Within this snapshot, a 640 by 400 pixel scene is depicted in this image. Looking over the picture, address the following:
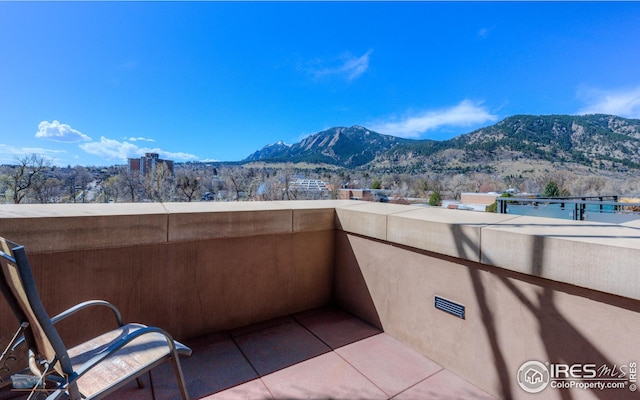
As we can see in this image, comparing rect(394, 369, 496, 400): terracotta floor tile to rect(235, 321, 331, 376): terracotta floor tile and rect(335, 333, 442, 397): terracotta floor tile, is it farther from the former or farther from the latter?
rect(235, 321, 331, 376): terracotta floor tile

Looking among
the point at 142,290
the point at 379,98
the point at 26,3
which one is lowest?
the point at 142,290

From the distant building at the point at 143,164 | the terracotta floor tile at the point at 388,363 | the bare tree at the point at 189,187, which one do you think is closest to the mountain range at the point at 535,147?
the bare tree at the point at 189,187

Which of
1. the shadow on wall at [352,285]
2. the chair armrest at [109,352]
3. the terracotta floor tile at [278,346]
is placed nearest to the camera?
the chair armrest at [109,352]

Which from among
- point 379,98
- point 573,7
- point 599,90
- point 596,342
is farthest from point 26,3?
point 379,98

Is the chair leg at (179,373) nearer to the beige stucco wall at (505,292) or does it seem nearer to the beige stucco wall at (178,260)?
the beige stucco wall at (178,260)

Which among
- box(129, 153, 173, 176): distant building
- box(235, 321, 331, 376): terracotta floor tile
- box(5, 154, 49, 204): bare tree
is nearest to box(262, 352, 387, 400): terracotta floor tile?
box(235, 321, 331, 376): terracotta floor tile

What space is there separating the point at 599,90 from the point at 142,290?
147 feet

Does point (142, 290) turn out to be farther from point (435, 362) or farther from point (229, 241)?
point (435, 362)

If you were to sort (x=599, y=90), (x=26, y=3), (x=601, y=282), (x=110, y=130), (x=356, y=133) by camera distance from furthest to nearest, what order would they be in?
(x=356, y=133) → (x=110, y=130) → (x=599, y=90) → (x=26, y=3) → (x=601, y=282)

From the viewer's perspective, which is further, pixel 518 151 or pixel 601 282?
pixel 518 151

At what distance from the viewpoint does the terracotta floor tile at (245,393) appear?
1.87 m

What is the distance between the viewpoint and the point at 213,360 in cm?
229

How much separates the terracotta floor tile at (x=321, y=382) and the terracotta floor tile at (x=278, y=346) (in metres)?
0.10

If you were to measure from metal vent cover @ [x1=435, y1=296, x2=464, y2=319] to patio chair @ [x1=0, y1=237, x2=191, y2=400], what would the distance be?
1.84 metres
